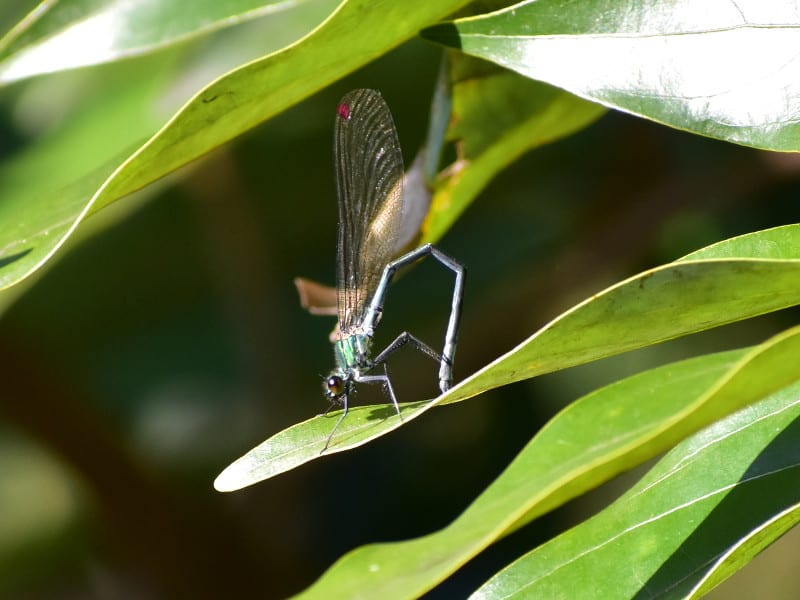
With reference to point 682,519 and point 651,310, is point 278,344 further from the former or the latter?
point 651,310

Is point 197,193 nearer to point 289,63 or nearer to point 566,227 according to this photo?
point 566,227

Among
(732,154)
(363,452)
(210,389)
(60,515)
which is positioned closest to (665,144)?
(732,154)

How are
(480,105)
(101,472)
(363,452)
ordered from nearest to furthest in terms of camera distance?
1. (480,105)
2. (101,472)
3. (363,452)

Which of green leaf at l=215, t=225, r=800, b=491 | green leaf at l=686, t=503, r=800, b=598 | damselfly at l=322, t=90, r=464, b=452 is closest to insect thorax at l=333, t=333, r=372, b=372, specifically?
damselfly at l=322, t=90, r=464, b=452

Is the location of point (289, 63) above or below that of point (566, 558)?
above

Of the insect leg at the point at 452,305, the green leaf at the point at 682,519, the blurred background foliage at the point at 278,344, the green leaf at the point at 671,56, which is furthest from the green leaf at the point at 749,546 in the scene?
the blurred background foliage at the point at 278,344

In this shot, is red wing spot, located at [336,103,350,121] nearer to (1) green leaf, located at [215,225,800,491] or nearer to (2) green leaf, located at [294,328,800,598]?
(2) green leaf, located at [294,328,800,598]
